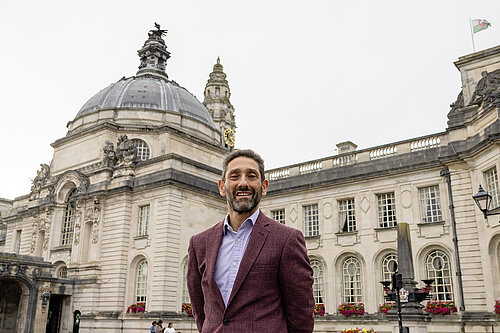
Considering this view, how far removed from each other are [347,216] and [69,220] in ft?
66.5

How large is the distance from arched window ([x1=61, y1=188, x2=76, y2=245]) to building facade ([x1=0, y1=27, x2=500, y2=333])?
11 cm

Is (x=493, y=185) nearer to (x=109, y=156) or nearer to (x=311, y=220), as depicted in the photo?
(x=311, y=220)

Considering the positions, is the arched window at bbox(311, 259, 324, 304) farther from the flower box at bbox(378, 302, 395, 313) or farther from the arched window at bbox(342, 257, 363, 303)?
the flower box at bbox(378, 302, 395, 313)

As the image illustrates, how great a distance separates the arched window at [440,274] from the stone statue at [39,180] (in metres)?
30.0

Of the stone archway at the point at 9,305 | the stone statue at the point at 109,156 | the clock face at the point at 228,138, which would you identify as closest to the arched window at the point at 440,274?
the stone statue at the point at 109,156

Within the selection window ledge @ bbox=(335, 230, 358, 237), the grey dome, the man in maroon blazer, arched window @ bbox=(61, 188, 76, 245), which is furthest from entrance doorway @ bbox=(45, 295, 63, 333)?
the man in maroon blazer

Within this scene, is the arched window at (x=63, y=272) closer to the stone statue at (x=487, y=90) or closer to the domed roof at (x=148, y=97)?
the domed roof at (x=148, y=97)

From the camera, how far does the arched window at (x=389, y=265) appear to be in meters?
25.8

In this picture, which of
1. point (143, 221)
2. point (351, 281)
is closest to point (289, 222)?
point (351, 281)

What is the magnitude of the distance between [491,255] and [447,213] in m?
3.12

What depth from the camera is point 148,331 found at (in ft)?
87.7

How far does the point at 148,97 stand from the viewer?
40531mm

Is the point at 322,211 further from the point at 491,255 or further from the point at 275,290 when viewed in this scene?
the point at 275,290

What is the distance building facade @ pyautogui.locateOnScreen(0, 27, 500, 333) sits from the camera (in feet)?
77.7
